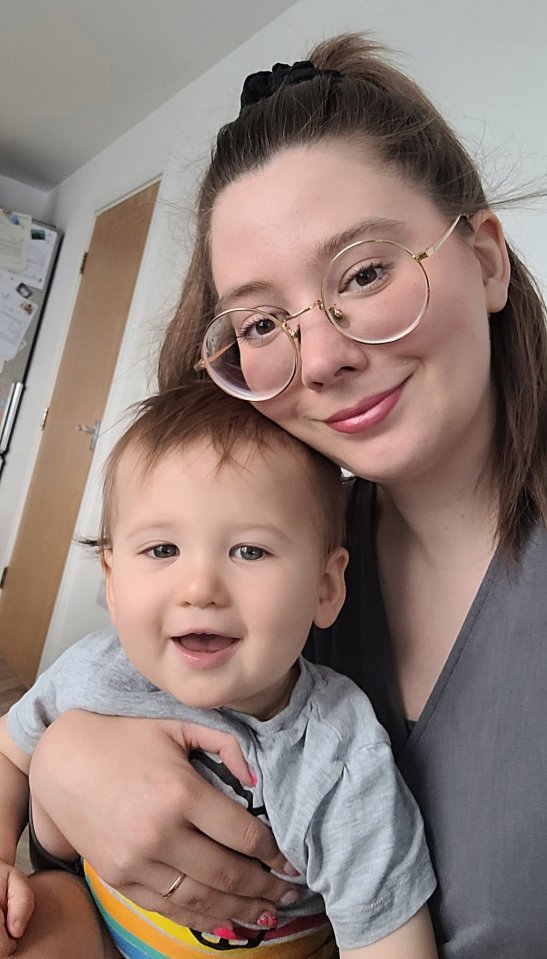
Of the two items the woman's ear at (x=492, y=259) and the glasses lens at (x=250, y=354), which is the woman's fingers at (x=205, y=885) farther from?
the woman's ear at (x=492, y=259)

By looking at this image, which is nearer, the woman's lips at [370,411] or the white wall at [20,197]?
the woman's lips at [370,411]

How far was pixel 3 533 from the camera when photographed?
13.9 ft

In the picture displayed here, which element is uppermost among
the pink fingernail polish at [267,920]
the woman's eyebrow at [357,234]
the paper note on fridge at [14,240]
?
the paper note on fridge at [14,240]

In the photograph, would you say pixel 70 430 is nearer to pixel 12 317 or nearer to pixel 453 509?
pixel 12 317

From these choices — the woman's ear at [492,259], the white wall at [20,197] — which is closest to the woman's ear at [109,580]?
the woman's ear at [492,259]

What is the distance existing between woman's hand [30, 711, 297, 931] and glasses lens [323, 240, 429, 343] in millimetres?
442

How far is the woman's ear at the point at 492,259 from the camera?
786 mm

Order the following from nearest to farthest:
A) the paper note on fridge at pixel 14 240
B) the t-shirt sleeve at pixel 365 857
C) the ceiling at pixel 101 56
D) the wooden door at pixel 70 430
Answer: the t-shirt sleeve at pixel 365 857
the ceiling at pixel 101 56
the wooden door at pixel 70 430
the paper note on fridge at pixel 14 240

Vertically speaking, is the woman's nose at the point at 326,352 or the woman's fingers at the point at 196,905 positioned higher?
the woman's nose at the point at 326,352

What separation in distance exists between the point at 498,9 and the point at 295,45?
38.7 inches

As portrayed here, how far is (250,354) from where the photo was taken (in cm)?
77

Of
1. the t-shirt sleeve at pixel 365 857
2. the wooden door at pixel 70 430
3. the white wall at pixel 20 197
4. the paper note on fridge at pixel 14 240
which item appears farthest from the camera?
the white wall at pixel 20 197

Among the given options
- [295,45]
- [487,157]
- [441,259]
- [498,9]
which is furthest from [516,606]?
[295,45]

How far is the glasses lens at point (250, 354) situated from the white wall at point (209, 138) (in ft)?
1.33
